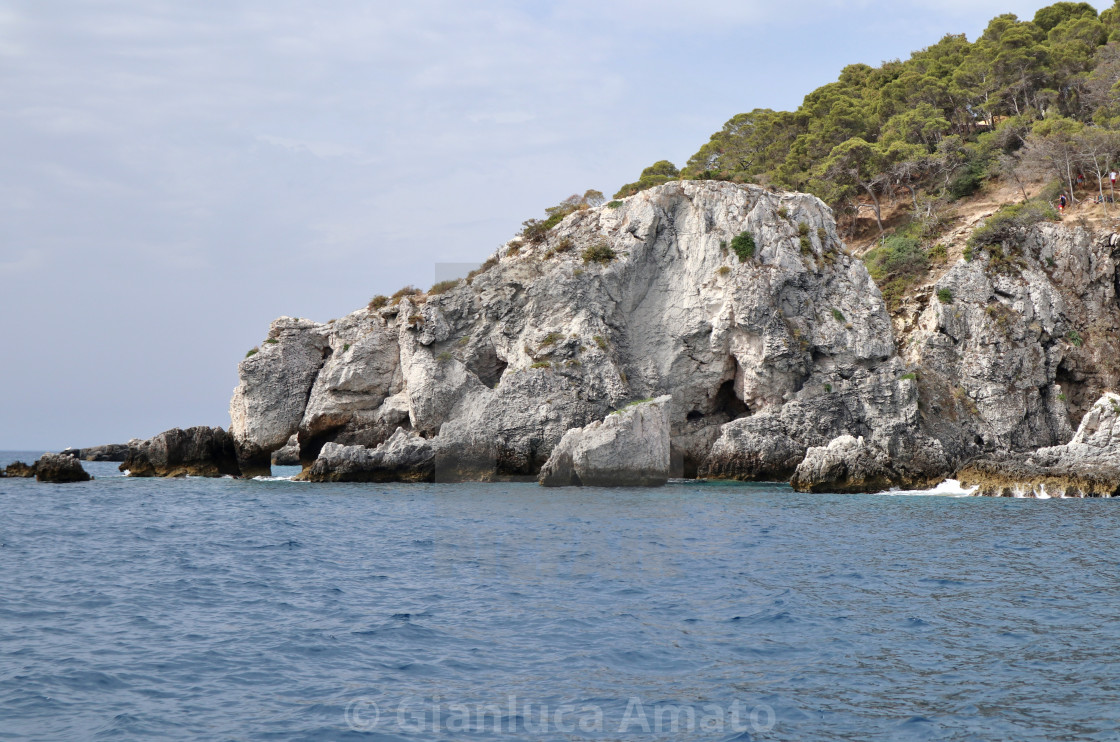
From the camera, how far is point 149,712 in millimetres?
7559

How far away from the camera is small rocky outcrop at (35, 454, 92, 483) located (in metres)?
36.2

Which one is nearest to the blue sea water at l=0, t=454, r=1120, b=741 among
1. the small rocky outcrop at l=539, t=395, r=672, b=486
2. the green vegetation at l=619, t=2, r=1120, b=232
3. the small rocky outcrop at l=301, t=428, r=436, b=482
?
the small rocky outcrop at l=539, t=395, r=672, b=486

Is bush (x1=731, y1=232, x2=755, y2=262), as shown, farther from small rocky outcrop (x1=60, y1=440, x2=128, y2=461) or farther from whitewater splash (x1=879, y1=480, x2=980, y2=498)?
small rocky outcrop (x1=60, y1=440, x2=128, y2=461)

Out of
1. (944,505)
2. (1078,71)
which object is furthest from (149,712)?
(1078,71)

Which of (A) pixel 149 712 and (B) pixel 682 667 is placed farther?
(B) pixel 682 667

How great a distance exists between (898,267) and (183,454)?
3826 cm

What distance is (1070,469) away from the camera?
27.7 meters

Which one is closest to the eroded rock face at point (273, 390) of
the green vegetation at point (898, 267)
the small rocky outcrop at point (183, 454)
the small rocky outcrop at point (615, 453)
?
the small rocky outcrop at point (183, 454)

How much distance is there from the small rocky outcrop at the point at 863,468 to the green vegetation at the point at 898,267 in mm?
12904

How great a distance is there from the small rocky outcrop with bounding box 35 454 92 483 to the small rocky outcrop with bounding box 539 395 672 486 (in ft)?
69.8

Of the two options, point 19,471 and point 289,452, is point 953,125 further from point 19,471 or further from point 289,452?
point 19,471

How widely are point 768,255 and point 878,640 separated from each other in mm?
29308

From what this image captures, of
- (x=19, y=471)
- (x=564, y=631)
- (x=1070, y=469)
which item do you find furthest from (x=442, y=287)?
(x=564, y=631)

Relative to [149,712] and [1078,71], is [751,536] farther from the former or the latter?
[1078,71]
